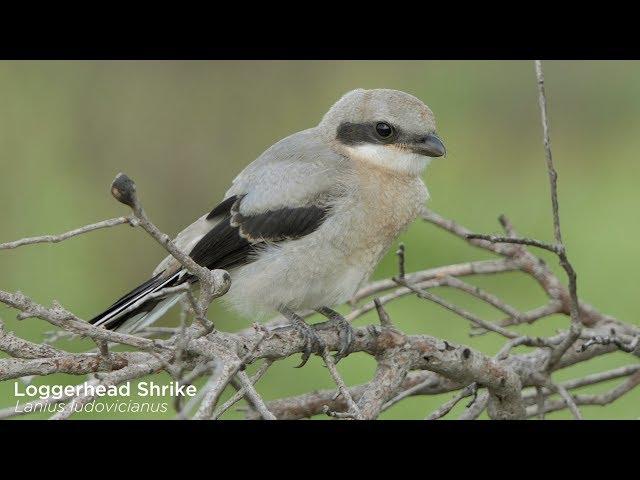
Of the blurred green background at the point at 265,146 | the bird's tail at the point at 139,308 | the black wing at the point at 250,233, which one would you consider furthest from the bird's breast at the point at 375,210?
the blurred green background at the point at 265,146

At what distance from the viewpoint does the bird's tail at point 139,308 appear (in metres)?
3.51

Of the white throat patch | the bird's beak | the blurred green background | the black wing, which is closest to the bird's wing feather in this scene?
the black wing

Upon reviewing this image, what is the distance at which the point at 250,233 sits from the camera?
12.5 feet

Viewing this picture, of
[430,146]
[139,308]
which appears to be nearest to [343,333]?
[139,308]

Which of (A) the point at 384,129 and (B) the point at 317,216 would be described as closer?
(B) the point at 317,216

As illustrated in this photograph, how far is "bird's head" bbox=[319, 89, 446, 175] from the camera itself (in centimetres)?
390

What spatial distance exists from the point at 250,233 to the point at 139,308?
51 centimetres

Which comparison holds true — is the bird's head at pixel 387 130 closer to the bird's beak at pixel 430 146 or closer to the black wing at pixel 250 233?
the bird's beak at pixel 430 146

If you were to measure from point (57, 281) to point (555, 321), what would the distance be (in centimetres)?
288

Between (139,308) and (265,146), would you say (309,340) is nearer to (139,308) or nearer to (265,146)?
(139,308)

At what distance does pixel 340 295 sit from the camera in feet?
12.5

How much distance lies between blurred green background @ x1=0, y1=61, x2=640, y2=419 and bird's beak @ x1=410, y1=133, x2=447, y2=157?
5.83ft

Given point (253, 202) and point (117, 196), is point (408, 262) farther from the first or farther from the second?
point (117, 196)

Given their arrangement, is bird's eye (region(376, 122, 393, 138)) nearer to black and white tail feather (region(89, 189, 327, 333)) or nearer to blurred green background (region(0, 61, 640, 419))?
black and white tail feather (region(89, 189, 327, 333))
